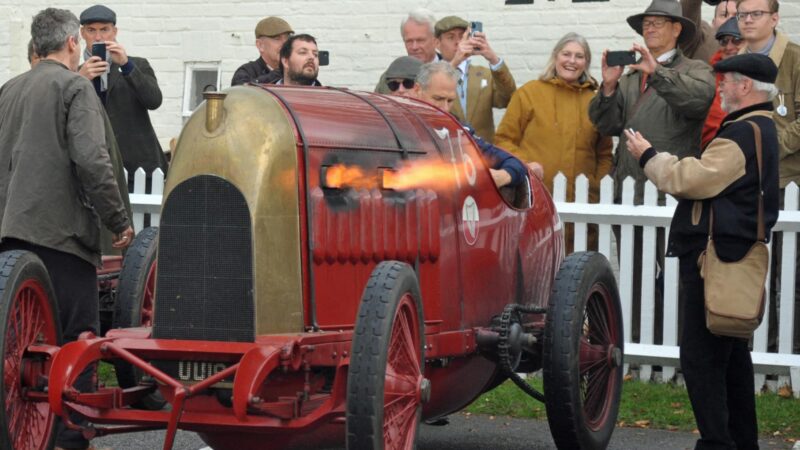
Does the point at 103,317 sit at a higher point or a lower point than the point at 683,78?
lower

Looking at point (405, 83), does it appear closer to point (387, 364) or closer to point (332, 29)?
point (387, 364)

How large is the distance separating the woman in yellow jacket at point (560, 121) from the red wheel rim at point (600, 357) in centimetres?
257

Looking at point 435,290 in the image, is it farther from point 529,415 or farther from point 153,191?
point 153,191

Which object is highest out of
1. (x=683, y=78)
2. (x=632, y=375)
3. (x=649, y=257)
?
(x=683, y=78)

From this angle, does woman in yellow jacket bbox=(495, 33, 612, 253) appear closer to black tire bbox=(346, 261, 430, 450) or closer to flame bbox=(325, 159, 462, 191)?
flame bbox=(325, 159, 462, 191)

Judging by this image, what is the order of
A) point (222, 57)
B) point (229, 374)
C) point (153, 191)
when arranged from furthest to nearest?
point (222, 57), point (153, 191), point (229, 374)

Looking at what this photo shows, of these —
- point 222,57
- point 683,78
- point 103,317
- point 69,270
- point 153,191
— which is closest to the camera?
point 69,270

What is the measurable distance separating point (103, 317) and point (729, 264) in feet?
10.5

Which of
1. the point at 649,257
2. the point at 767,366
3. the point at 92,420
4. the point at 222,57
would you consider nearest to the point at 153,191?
the point at 222,57

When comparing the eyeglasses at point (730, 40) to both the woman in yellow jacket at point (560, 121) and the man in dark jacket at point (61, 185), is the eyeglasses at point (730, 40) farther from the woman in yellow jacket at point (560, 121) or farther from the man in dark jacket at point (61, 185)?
the man in dark jacket at point (61, 185)

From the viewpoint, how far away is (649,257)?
9516 millimetres

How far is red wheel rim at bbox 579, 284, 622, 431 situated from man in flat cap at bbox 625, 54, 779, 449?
499 mm

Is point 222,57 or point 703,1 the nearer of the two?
point 703,1

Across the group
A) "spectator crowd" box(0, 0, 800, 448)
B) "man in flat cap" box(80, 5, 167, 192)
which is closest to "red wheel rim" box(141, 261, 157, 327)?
"spectator crowd" box(0, 0, 800, 448)
